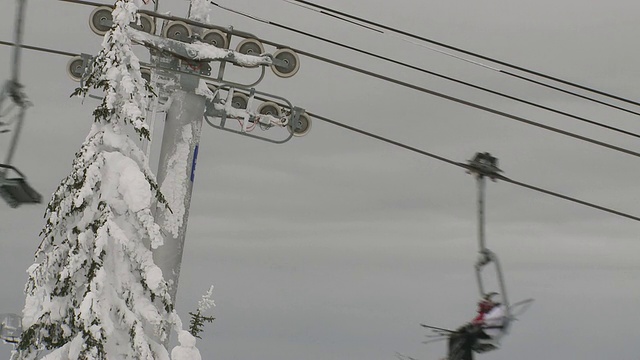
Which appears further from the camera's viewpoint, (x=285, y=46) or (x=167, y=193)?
(x=285, y=46)

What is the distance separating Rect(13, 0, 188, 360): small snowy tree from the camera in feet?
54.2

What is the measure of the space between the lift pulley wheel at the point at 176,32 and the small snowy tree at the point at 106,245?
72 centimetres

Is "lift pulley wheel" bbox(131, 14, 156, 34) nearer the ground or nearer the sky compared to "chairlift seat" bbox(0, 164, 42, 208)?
nearer the sky

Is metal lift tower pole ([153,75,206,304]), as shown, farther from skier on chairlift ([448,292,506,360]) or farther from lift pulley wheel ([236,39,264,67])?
skier on chairlift ([448,292,506,360])

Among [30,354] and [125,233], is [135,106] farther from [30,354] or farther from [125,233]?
[30,354]

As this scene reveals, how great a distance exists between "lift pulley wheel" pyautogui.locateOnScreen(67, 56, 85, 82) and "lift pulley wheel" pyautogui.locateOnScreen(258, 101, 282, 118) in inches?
124

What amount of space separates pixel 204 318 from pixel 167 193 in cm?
1742

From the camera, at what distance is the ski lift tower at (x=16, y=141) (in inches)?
399

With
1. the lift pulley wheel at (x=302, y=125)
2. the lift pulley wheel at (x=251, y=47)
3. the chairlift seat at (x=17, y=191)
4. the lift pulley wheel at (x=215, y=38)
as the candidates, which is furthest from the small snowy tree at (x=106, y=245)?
the chairlift seat at (x=17, y=191)

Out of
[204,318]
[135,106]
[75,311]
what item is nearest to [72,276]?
[75,311]

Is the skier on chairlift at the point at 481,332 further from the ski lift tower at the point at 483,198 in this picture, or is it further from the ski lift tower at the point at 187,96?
the ski lift tower at the point at 187,96

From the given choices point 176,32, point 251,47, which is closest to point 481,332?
point 251,47

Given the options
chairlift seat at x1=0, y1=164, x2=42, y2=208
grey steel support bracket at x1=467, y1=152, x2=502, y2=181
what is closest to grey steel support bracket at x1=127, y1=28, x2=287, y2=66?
grey steel support bracket at x1=467, y1=152, x2=502, y2=181

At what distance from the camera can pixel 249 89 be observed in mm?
16812
